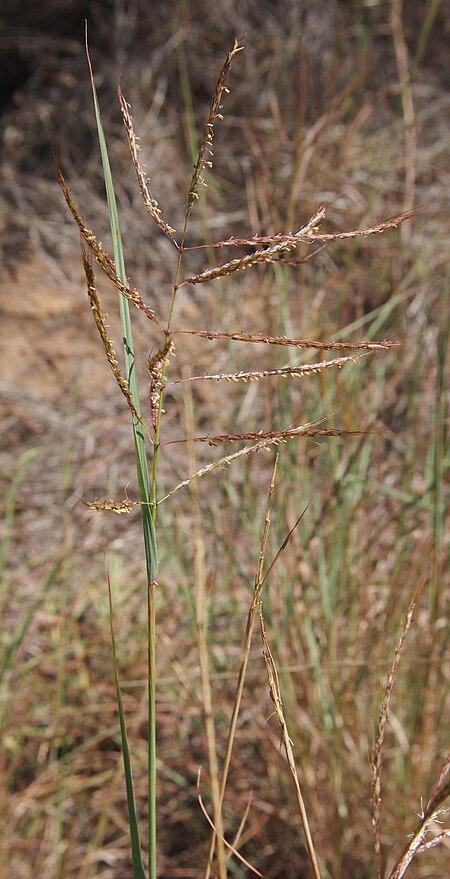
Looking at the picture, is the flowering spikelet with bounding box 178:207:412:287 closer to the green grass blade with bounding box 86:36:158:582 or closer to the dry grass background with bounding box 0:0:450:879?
the green grass blade with bounding box 86:36:158:582

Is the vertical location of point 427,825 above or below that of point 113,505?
Answer: below

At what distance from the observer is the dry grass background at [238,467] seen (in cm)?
117

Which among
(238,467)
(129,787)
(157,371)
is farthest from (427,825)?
(238,467)

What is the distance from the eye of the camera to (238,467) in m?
1.99

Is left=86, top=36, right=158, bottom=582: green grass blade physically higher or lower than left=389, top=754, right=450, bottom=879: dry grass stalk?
higher

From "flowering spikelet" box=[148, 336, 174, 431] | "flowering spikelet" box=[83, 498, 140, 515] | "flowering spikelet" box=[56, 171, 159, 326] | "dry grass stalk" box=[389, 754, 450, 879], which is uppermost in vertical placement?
"flowering spikelet" box=[56, 171, 159, 326]

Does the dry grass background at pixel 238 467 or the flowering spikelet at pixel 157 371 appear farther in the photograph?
the dry grass background at pixel 238 467

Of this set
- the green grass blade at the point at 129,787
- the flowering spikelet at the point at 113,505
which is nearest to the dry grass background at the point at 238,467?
the green grass blade at the point at 129,787

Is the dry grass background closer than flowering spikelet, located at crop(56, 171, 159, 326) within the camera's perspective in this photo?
No

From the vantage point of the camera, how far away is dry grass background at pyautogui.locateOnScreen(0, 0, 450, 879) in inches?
46.1

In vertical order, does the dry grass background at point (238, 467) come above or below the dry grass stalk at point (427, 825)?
above

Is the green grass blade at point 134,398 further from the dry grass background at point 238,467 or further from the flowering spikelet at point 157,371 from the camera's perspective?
the dry grass background at point 238,467

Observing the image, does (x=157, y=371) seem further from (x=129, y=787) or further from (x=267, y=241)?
(x=129, y=787)

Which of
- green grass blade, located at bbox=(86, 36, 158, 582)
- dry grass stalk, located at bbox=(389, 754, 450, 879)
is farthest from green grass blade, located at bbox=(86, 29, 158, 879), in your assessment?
dry grass stalk, located at bbox=(389, 754, 450, 879)
